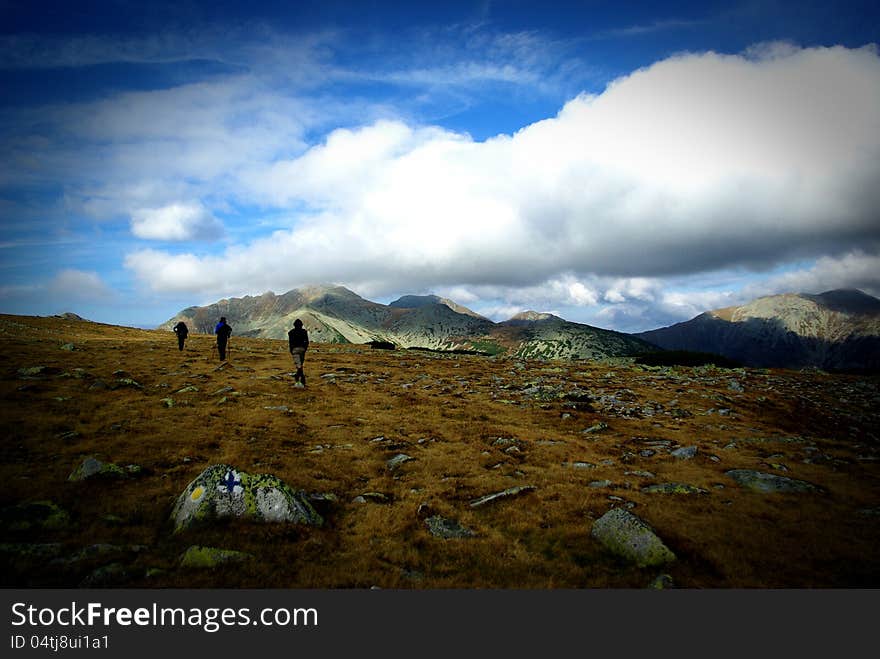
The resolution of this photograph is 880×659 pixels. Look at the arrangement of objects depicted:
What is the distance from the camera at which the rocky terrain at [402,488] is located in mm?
8859

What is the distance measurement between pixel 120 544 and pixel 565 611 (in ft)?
31.1

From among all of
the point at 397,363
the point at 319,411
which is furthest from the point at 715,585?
the point at 397,363

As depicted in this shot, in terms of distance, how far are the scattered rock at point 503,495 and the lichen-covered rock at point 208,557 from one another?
7.00 m

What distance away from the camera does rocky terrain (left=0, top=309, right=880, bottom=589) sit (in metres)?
8.86

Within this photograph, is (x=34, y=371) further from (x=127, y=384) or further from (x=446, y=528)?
(x=446, y=528)

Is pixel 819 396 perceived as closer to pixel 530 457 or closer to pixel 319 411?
pixel 530 457

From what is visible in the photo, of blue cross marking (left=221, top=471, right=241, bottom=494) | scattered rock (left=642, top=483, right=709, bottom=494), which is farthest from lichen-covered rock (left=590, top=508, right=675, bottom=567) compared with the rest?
blue cross marking (left=221, top=471, right=241, bottom=494)

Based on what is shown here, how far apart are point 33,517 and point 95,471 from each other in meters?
3.10

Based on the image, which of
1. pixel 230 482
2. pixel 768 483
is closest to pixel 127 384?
pixel 230 482

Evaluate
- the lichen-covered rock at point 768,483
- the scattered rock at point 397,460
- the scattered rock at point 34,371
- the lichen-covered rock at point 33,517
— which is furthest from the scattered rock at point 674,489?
the scattered rock at point 34,371

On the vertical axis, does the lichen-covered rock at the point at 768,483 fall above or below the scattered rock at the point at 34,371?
below

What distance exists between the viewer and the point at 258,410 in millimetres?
22000

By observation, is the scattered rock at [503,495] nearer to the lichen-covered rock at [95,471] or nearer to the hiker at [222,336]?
the lichen-covered rock at [95,471]

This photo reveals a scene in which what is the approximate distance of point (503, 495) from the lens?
1362 centimetres
